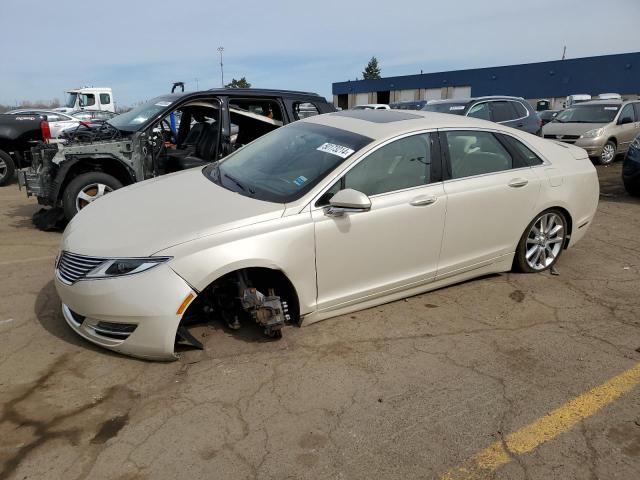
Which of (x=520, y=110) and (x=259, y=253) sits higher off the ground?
(x=520, y=110)

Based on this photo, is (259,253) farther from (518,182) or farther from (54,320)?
(518,182)

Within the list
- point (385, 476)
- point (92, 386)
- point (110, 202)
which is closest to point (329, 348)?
point (385, 476)

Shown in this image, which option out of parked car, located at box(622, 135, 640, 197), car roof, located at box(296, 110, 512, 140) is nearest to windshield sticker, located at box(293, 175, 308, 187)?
car roof, located at box(296, 110, 512, 140)

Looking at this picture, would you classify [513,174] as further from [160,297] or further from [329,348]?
[160,297]

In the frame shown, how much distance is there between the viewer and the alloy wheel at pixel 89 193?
5.87 meters

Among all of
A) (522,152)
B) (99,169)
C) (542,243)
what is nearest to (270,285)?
(522,152)

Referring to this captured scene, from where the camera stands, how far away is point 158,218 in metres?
3.32

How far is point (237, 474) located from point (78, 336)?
1809mm

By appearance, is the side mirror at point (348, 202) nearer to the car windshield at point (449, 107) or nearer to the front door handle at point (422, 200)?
the front door handle at point (422, 200)

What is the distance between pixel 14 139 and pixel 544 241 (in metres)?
9.61

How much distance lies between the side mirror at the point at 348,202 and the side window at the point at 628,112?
12.2m

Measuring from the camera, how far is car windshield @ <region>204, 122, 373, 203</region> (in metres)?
3.53

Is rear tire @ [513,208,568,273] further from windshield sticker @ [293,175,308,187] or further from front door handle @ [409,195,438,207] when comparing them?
windshield sticker @ [293,175,308,187]

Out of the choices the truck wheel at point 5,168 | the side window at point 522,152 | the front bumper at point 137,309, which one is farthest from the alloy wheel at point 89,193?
the truck wheel at point 5,168
